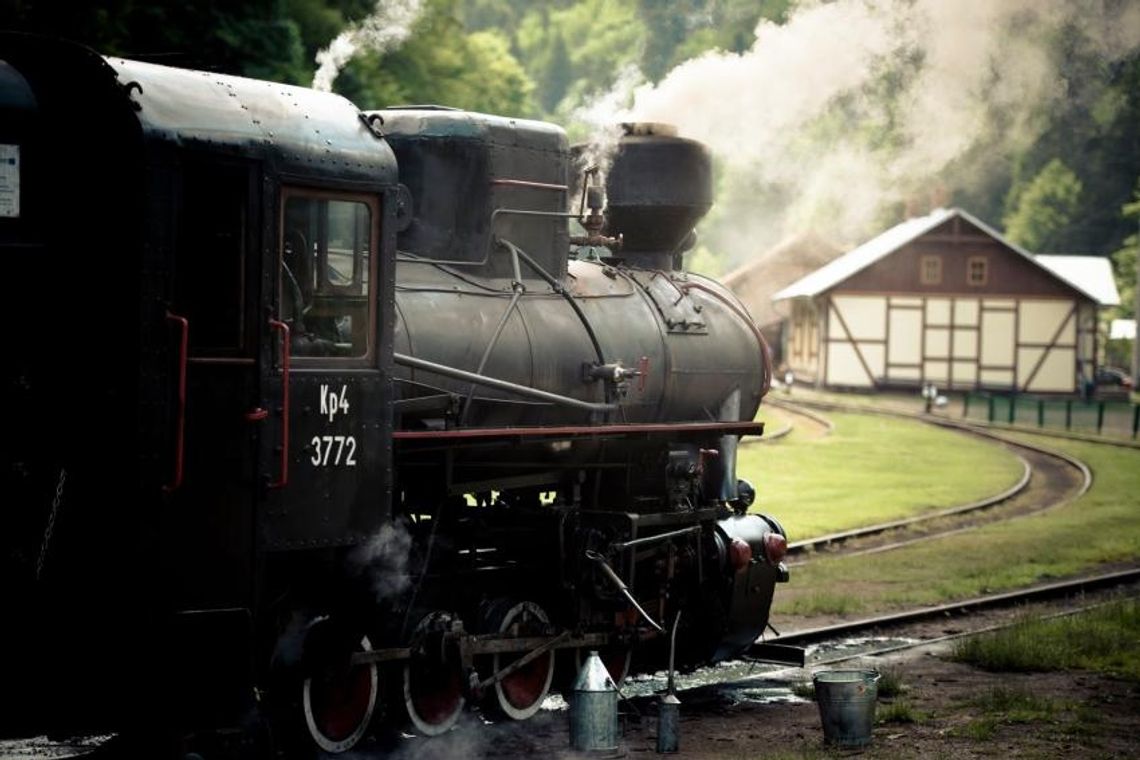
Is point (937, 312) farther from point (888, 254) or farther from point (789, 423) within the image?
point (789, 423)

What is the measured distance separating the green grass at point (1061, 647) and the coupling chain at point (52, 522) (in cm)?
859

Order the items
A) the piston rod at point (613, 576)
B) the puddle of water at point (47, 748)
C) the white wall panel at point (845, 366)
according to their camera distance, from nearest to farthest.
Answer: the puddle of water at point (47, 748) → the piston rod at point (613, 576) → the white wall panel at point (845, 366)

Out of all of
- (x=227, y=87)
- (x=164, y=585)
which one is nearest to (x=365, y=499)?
(x=164, y=585)

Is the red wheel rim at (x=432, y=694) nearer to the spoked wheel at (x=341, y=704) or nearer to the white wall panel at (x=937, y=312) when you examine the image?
the spoked wheel at (x=341, y=704)

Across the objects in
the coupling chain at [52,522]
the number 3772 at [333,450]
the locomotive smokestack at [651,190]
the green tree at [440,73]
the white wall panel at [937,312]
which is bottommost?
the coupling chain at [52,522]

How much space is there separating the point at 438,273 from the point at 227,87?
268cm

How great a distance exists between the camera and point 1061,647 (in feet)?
49.2

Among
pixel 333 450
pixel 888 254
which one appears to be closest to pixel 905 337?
pixel 888 254

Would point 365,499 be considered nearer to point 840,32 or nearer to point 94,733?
point 94,733

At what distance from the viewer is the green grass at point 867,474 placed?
27.3 meters

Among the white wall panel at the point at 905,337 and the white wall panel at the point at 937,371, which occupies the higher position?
the white wall panel at the point at 905,337

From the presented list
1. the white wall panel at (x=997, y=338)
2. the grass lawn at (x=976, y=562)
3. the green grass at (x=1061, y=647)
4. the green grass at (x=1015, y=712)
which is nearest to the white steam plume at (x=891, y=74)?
the grass lawn at (x=976, y=562)

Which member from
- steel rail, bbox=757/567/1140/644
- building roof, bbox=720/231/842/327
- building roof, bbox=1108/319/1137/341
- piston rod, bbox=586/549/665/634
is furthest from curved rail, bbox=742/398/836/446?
building roof, bbox=1108/319/1137/341

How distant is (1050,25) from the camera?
19562mm
